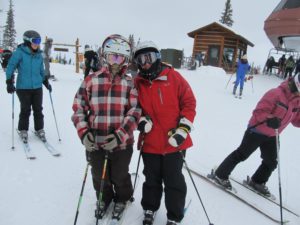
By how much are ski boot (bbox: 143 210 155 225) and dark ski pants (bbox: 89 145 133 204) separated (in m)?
0.27

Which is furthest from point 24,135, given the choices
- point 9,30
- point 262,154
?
point 9,30

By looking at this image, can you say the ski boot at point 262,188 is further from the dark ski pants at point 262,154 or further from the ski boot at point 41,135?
the ski boot at point 41,135

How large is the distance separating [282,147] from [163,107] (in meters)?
4.77

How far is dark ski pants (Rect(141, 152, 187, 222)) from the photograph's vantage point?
2850mm

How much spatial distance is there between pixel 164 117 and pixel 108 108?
0.54 meters

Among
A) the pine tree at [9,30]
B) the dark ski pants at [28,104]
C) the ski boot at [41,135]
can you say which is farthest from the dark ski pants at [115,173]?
the pine tree at [9,30]

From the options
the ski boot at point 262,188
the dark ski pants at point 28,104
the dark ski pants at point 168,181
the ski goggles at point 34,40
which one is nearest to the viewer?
the dark ski pants at point 168,181

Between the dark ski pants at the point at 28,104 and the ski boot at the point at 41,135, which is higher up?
the dark ski pants at the point at 28,104

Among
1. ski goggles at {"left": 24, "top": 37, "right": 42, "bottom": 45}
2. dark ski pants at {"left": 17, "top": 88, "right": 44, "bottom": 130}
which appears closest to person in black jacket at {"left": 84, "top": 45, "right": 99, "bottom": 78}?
dark ski pants at {"left": 17, "top": 88, "right": 44, "bottom": 130}

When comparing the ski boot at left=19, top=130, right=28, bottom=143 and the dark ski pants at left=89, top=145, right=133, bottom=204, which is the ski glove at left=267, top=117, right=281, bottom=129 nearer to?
the dark ski pants at left=89, top=145, right=133, bottom=204

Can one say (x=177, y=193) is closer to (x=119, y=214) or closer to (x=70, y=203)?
(x=119, y=214)

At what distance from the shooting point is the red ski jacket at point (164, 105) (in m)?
2.75

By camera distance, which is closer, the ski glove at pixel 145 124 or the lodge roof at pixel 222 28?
the ski glove at pixel 145 124

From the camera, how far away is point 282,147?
21.3 ft
